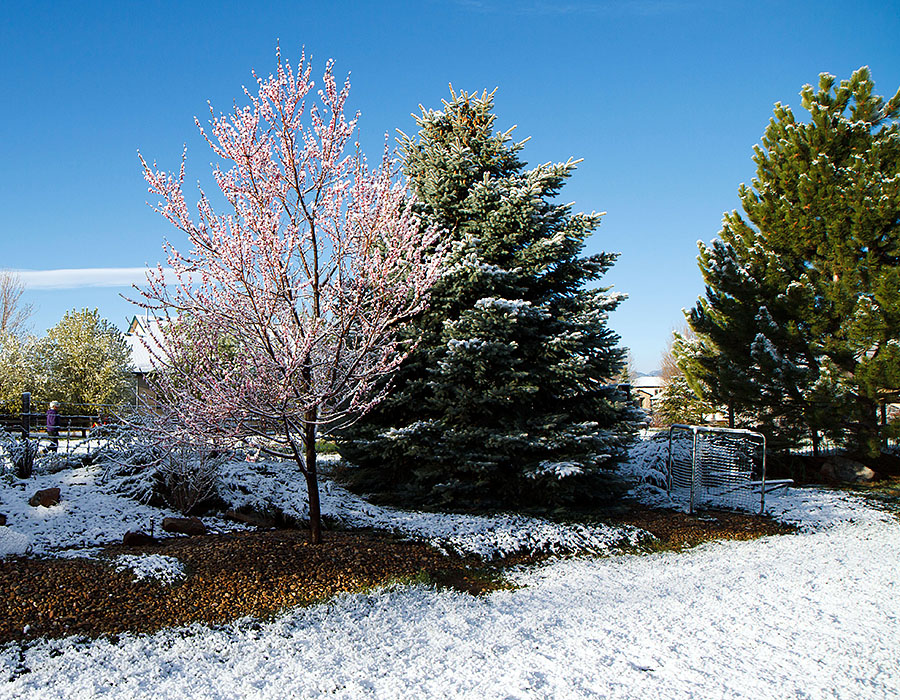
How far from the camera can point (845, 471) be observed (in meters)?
11.3

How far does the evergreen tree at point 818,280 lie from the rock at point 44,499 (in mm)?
10602

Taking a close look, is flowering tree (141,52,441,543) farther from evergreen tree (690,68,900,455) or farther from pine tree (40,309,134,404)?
pine tree (40,309,134,404)

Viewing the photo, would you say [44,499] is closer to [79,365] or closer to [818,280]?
[818,280]

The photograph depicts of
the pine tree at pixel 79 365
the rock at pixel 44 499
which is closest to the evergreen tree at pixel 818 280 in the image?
the rock at pixel 44 499

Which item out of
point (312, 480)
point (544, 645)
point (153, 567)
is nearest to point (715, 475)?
point (544, 645)

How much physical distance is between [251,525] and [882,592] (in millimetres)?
5880

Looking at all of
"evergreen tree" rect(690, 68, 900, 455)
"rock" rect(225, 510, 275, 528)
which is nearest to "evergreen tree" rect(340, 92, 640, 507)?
"rock" rect(225, 510, 275, 528)

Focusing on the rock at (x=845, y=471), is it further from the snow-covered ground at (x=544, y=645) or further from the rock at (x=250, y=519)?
the rock at (x=250, y=519)

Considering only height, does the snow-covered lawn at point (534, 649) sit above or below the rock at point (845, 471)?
below

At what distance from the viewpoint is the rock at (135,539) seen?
5.29 meters

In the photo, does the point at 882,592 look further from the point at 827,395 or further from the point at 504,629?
the point at 827,395

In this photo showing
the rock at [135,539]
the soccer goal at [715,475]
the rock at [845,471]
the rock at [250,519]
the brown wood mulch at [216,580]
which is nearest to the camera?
the brown wood mulch at [216,580]

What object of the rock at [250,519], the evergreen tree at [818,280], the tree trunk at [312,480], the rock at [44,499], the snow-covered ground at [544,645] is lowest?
the snow-covered ground at [544,645]

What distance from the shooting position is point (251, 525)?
6.29 m
